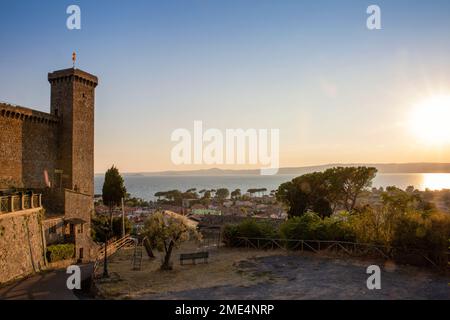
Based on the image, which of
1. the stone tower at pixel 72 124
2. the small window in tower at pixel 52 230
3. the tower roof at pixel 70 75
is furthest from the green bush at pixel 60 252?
the tower roof at pixel 70 75

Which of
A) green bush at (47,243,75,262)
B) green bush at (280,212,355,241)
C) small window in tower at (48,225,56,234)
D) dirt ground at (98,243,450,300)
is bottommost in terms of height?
green bush at (47,243,75,262)

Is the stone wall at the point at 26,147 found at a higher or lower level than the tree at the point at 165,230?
higher

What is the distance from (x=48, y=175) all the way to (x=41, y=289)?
1941cm

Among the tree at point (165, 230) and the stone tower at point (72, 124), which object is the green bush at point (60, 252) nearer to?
the tree at point (165, 230)

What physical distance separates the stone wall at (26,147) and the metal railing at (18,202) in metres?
7.36

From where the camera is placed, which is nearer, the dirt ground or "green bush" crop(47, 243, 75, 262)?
the dirt ground

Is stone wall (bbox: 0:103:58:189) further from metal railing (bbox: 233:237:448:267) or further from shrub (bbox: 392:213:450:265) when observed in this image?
shrub (bbox: 392:213:450:265)

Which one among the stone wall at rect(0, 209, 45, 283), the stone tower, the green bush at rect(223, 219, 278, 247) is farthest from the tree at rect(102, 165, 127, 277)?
the green bush at rect(223, 219, 278, 247)

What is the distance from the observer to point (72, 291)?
687 inches

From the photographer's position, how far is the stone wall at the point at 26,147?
30.1m

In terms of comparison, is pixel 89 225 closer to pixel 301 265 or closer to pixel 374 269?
pixel 301 265

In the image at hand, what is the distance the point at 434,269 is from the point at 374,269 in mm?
2890

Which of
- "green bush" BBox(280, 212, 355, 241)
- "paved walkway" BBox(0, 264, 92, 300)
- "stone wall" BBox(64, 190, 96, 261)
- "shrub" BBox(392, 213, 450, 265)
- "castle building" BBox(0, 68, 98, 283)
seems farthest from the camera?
"stone wall" BBox(64, 190, 96, 261)

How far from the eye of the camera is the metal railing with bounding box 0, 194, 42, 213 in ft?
66.9
